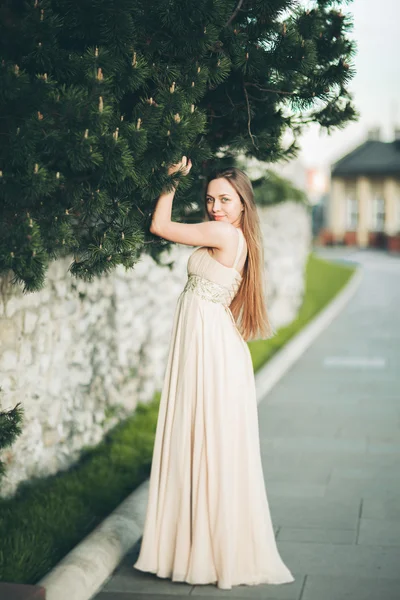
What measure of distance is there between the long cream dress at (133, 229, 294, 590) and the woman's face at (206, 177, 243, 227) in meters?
0.10

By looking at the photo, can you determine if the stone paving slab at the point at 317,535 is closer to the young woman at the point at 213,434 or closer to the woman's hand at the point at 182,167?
the young woman at the point at 213,434

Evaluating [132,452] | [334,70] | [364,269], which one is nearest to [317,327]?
[132,452]

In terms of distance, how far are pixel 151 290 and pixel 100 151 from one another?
5.01 meters

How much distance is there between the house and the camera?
177ft

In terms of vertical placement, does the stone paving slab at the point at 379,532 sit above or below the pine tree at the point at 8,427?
below

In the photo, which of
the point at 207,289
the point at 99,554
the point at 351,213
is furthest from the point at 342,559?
the point at 351,213

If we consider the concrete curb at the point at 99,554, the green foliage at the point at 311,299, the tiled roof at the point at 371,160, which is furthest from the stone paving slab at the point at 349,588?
the tiled roof at the point at 371,160

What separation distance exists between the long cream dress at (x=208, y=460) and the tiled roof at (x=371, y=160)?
51.1m

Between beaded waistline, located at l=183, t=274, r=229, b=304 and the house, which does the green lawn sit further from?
the house

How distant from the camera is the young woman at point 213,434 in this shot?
422cm

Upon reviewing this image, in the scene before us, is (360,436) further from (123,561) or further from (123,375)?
(123,561)

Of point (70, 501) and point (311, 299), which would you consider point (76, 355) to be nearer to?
point (70, 501)

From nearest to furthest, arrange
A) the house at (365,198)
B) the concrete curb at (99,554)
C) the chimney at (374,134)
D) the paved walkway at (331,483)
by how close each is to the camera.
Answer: the concrete curb at (99,554) < the paved walkway at (331,483) < the house at (365,198) < the chimney at (374,134)

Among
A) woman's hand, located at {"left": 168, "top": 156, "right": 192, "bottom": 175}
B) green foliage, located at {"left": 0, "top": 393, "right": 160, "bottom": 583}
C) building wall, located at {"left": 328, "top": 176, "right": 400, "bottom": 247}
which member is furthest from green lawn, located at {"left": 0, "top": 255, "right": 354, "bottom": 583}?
building wall, located at {"left": 328, "top": 176, "right": 400, "bottom": 247}
